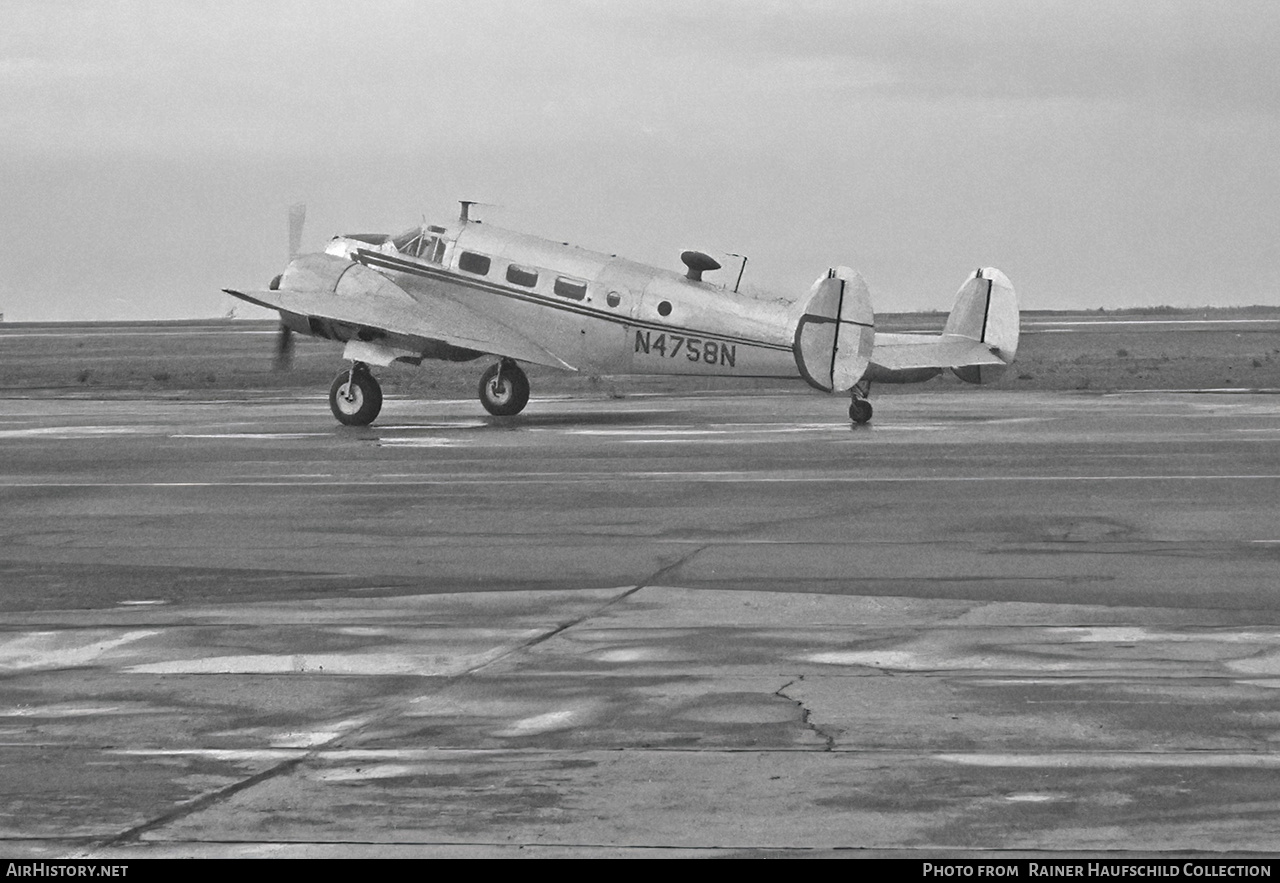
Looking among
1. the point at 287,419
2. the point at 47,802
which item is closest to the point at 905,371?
the point at 287,419

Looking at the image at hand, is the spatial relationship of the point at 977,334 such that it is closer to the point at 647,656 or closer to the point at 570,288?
the point at 570,288

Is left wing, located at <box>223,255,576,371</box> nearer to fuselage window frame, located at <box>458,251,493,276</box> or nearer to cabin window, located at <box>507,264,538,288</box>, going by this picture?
fuselage window frame, located at <box>458,251,493,276</box>

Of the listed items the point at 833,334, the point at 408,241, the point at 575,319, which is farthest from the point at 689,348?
the point at 408,241

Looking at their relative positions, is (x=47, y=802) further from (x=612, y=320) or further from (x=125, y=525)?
(x=612, y=320)

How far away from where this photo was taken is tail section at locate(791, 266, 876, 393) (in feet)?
94.6

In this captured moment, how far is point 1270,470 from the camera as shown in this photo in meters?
21.7

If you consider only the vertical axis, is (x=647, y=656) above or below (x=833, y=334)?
below

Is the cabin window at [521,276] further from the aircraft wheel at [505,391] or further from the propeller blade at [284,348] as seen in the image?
the propeller blade at [284,348]

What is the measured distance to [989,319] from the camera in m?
32.0

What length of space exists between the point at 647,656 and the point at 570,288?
21097 millimetres

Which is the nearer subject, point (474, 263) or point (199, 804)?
point (199, 804)

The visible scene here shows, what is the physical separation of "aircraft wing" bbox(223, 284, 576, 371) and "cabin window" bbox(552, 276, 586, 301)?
3.70 feet
